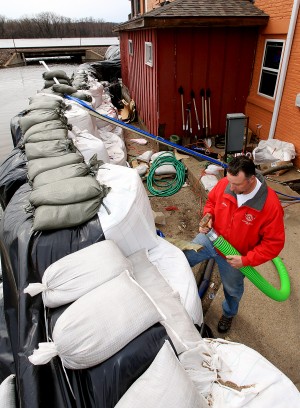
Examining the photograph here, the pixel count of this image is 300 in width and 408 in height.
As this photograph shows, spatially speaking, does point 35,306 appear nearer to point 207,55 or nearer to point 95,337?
point 95,337

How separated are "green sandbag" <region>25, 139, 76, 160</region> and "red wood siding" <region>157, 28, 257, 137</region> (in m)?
3.75

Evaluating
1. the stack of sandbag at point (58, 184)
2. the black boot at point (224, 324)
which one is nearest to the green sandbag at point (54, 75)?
the stack of sandbag at point (58, 184)

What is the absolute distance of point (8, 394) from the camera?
179 cm

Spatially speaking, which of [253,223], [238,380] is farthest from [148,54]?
[238,380]

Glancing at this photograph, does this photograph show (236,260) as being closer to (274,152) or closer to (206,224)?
(206,224)

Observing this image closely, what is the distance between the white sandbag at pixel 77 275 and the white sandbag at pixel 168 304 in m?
0.29

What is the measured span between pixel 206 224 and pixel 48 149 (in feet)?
7.06

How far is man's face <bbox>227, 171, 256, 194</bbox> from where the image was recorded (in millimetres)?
2104

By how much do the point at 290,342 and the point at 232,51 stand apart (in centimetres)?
Result: 610

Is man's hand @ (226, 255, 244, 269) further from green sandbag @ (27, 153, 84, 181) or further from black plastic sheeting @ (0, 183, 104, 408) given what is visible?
green sandbag @ (27, 153, 84, 181)

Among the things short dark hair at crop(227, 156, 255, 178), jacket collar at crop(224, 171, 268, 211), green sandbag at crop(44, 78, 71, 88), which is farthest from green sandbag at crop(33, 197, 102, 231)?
green sandbag at crop(44, 78, 71, 88)

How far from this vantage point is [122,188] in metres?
2.67

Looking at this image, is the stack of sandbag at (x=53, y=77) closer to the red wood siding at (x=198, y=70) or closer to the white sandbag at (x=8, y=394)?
the red wood siding at (x=198, y=70)

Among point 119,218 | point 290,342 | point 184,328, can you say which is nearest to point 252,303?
point 290,342
